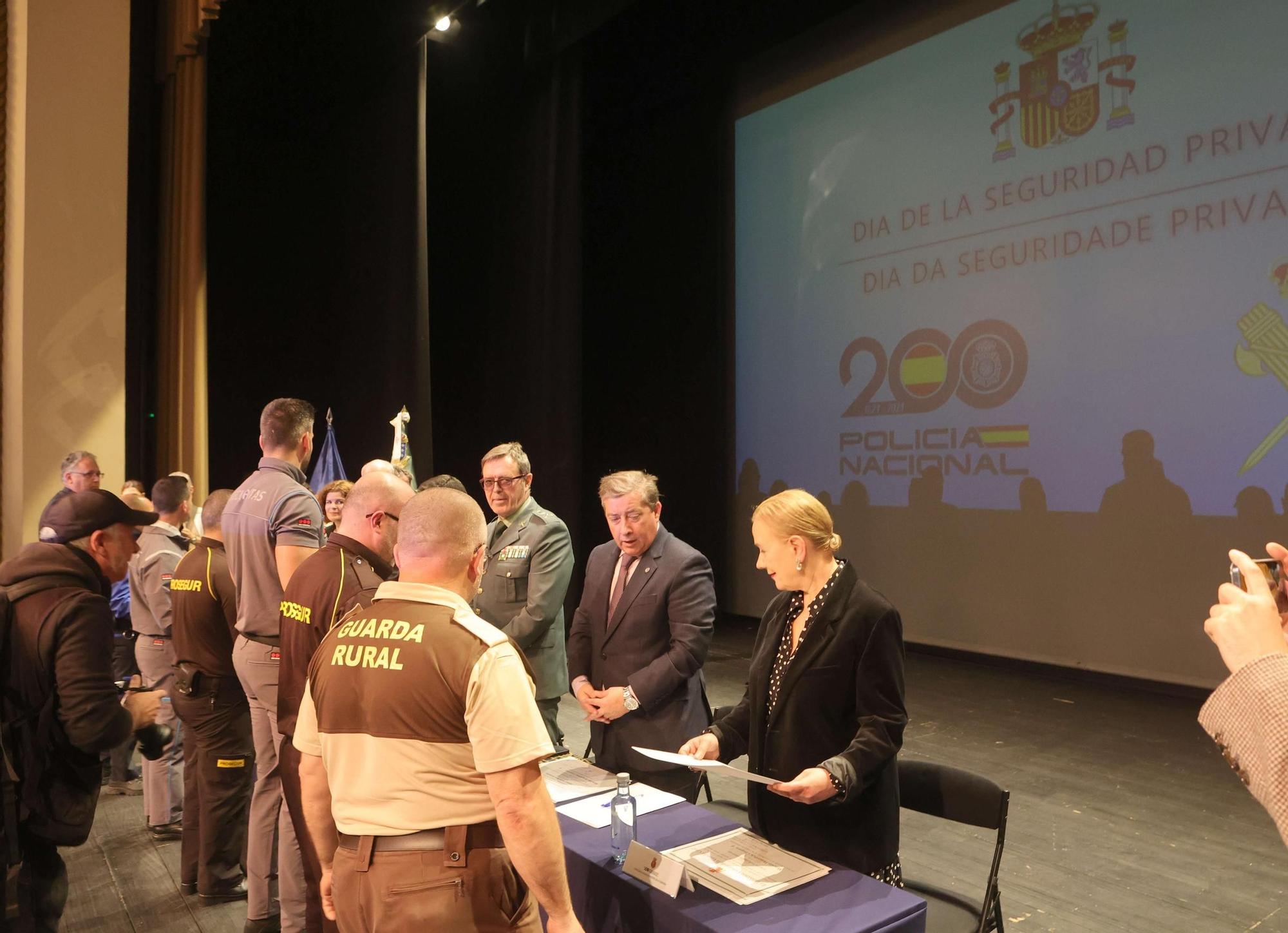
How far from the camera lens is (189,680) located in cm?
340

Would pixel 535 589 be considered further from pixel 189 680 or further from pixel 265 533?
pixel 189 680

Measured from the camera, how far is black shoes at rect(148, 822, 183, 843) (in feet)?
13.0

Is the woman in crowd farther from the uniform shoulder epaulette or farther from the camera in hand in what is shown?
→ the uniform shoulder epaulette

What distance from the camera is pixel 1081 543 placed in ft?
20.9

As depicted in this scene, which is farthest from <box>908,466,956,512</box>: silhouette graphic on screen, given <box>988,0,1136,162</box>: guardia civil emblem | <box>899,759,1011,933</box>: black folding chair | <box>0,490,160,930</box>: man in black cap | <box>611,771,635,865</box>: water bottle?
<box>0,490,160,930</box>: man in black cap

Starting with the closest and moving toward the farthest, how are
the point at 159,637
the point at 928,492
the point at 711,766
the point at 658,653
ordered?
the point at 711,766
the point at 658,653
the point at 159,637
the point at 928,492

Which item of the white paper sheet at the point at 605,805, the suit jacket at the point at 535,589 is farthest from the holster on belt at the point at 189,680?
the white paper sheet at the point at 605,805

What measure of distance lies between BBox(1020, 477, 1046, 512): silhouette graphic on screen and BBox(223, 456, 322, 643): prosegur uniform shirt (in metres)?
5.15

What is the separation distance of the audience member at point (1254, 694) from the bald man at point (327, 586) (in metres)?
1.87

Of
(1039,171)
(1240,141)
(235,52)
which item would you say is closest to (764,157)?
(1039,171)

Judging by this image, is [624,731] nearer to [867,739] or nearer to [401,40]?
[867,739]

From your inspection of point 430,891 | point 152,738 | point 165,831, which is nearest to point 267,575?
point 152,738

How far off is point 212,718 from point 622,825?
213cm

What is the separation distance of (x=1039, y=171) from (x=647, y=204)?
13.3ft
